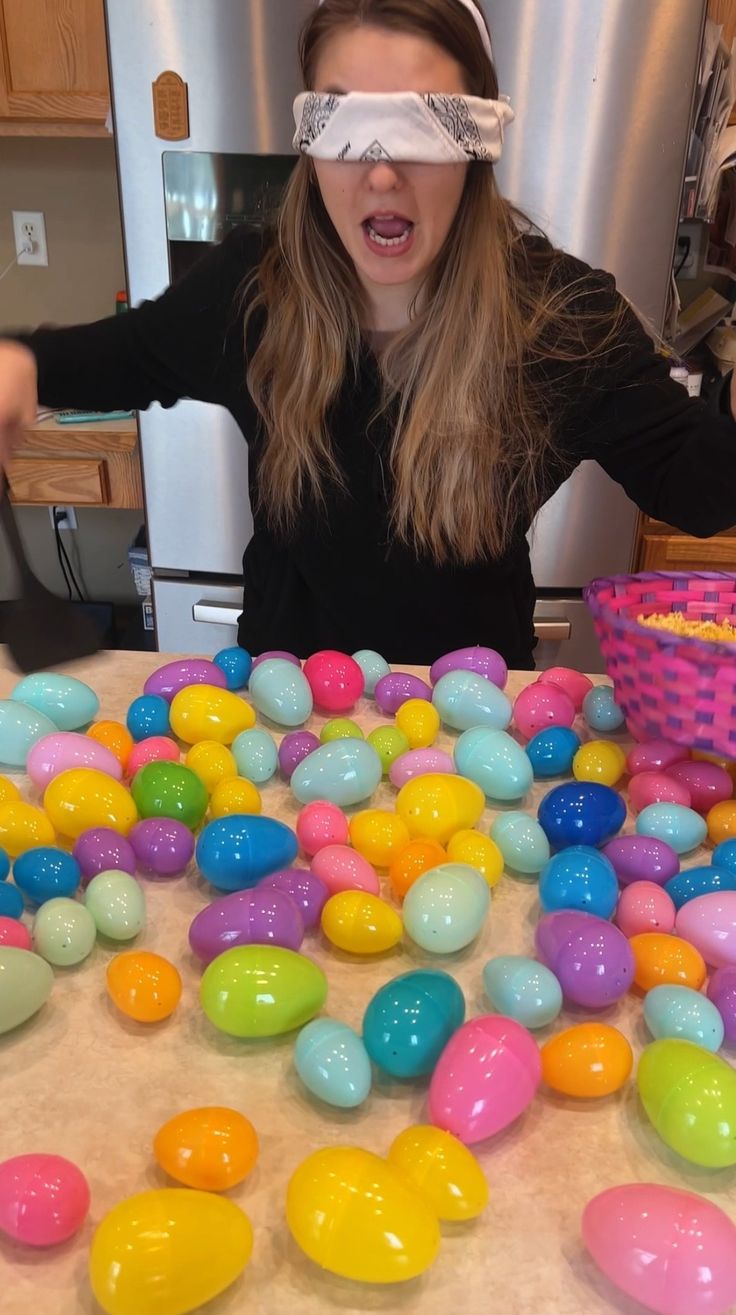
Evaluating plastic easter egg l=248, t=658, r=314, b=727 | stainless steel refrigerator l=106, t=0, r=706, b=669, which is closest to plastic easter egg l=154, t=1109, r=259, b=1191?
plastic easter egg l=248, t=658, r=314, b=727

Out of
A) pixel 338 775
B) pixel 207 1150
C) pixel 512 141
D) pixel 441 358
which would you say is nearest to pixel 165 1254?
pixel 207 1150

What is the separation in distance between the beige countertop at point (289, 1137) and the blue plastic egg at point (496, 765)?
5.9 inches

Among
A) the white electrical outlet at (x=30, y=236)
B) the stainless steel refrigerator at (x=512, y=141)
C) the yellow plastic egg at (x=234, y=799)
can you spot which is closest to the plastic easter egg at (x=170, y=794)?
the yellow plastic egg at (x=234, y=799)

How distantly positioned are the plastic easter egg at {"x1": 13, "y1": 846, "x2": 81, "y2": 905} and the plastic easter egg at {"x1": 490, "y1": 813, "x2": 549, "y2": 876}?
0.30 metres

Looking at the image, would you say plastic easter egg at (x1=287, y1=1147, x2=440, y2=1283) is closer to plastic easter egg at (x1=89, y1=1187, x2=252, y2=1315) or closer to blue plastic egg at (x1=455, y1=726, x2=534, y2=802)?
plastic easter egg at (x1=89, y1=1187, x2=252, y2=1315)

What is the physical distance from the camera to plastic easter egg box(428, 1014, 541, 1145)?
49 cm

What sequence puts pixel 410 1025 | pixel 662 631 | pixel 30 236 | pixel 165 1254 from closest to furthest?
1. pixel 165 1254
2. pixel 410 1025
3. pixel 662 631
4. pixel 30 236

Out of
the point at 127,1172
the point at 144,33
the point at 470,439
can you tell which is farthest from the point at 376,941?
the point at 144,33

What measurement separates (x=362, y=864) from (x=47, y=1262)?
0.31 metres

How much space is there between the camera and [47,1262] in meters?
0.43

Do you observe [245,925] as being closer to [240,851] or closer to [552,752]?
[240,851]

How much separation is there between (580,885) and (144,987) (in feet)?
0.92

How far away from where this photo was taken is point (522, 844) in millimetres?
700

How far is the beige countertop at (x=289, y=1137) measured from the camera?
419mm
